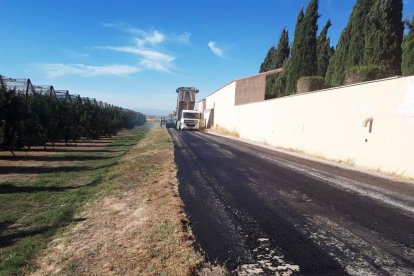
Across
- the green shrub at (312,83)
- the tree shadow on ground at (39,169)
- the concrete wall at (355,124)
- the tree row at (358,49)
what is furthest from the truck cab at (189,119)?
the tree shadow on ground at (39,169)

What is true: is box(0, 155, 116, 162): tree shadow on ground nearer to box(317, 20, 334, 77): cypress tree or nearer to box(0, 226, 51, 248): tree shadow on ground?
box(0, 226, 51, 248): tree shadow on ground

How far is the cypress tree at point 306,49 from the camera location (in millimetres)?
34875

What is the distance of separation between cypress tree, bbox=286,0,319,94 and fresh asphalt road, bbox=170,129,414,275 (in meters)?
24.7

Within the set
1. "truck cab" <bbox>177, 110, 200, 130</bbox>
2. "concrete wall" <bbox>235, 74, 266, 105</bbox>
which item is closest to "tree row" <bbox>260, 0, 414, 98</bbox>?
"concrete wall" <bbox>235, 74, 266, 105</bbox>

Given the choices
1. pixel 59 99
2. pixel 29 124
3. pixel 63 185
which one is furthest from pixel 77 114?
pixel 63 185

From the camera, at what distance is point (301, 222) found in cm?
655

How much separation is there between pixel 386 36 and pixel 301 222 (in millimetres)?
22573

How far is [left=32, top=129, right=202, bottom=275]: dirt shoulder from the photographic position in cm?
482

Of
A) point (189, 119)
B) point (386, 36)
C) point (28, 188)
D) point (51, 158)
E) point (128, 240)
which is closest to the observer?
point (128, 240)

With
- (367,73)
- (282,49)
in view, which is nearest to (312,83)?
(367,73)

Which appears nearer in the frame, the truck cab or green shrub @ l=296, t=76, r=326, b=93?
green shrub @ l=296, t=76, r=326, b=93

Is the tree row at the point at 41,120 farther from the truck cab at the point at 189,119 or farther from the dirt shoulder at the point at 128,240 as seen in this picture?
the truck cab at the point at 189,119

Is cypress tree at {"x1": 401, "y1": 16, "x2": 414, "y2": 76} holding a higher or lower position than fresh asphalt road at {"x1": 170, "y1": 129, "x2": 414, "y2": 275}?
higher

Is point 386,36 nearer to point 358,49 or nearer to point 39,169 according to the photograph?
point 358,49
